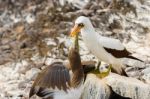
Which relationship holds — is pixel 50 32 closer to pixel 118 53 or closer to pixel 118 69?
pixel 118 69

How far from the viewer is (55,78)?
24.4 ft

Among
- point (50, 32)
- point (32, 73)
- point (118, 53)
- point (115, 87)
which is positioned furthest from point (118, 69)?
point (50, 32)

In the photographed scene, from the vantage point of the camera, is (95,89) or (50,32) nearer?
(95,89)

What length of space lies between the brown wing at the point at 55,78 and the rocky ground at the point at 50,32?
0.97 meters

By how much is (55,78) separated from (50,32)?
2686mm

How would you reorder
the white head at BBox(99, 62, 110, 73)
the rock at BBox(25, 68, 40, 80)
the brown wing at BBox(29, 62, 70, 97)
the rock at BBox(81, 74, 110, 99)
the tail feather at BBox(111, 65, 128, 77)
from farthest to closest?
the rock at BBox(25, 68, 40, 80) → the white head at BBox(99, 62, 110, 73) → the tail feather at BBox(111, 65, 128, 77) → the rock at BBox(81, 74, 110, 99) → the brown wing at BBox(29, 62, 70, 97)

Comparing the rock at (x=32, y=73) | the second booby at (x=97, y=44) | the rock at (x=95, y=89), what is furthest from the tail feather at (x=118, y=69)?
the rock at (x=32, y=73)

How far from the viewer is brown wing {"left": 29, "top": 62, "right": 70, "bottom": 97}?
741 centimetres

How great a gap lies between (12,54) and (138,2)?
2.65 metres

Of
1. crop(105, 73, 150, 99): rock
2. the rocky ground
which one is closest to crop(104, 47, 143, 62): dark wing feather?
crop(105, 73, 150, 99): rock

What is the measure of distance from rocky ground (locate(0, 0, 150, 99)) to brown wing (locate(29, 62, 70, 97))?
3.19ft

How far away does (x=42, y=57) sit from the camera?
30.9 ft

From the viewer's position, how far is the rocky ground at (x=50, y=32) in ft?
29.4

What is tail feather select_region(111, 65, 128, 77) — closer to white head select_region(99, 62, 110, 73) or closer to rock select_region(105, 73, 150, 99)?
white head select_region(99, 62, 110, 73)
